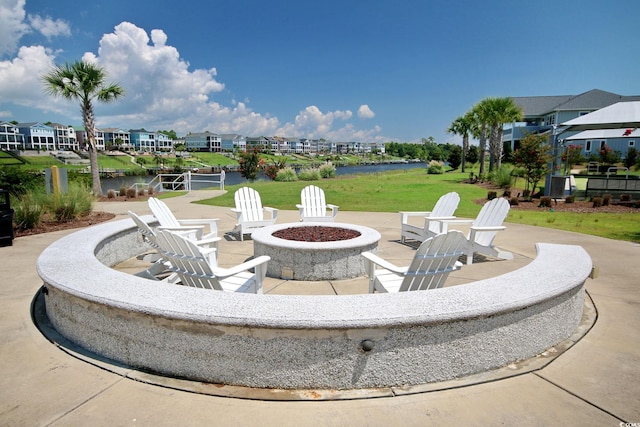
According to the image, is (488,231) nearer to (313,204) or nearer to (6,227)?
(313,204)

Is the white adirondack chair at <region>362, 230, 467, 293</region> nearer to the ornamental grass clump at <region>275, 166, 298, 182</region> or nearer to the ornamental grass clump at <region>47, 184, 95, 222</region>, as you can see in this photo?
the ornamental grass clump at <region>47, 184, 95, 222</region>

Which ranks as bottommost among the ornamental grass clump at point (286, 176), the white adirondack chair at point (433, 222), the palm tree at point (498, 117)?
the white adirondack chair at point (433, 222)

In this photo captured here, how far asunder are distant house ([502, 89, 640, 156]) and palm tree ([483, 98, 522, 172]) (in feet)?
48.5

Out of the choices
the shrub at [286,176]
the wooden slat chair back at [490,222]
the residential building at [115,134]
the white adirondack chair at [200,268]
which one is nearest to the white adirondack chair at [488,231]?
the wooden slat chair back at [490,222]

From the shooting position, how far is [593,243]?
794cm

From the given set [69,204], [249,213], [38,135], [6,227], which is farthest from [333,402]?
[38,135]

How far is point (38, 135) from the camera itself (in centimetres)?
11650

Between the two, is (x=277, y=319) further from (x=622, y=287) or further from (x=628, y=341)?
(x=622, y=287)

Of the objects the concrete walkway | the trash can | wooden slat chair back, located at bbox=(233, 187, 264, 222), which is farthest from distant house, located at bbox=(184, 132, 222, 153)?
the concrete walkway

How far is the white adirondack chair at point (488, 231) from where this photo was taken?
6398mm

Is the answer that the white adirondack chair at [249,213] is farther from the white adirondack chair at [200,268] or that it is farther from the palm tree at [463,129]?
the palm tree at [463,129]

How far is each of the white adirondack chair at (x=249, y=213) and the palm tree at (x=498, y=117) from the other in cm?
2679

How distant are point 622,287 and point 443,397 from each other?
410 cm

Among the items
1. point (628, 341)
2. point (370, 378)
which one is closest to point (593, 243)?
point (628, 341)
